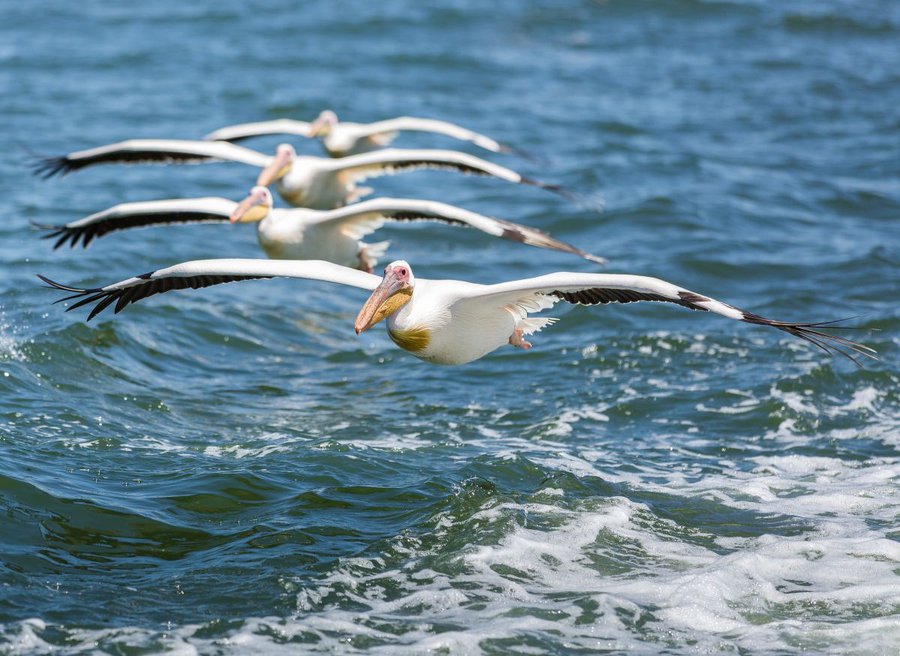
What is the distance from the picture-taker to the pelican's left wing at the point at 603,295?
6449 millimetres

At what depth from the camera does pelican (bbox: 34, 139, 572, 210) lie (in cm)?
1131

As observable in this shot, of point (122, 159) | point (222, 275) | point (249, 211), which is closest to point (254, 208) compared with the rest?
point (249, 211)

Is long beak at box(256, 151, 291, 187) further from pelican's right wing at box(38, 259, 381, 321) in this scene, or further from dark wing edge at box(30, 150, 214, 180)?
pelican's right wing at box(38, 259, 381, 321)

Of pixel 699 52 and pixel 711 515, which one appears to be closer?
pixel 711 515

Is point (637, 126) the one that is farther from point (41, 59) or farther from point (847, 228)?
point (41, 59)

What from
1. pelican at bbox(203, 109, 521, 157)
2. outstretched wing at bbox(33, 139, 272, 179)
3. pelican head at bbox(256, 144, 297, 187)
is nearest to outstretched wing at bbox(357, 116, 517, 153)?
pelican at bbox(203, 109, 521, 157)

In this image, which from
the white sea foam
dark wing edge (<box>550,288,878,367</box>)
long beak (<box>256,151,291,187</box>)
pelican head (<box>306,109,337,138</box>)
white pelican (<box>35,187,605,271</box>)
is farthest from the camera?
pelican head (<box>306,109,337,138</box>)

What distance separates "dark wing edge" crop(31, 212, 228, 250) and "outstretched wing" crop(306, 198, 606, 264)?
1.05 m

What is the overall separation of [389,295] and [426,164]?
4781mm

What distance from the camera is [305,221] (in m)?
10.9

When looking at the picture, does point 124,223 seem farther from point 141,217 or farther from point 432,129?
point 432,129

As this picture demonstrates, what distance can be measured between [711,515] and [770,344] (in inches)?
144

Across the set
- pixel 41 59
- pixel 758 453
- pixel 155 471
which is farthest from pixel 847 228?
Result: pixel 41 59

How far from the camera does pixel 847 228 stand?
14930 millimetres
